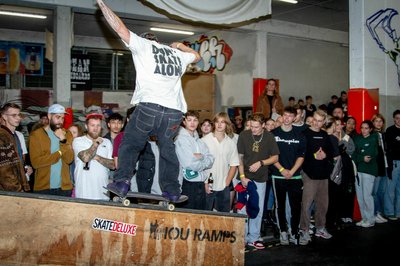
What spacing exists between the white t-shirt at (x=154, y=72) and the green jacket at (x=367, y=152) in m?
4.86

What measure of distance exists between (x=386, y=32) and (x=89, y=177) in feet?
24.7

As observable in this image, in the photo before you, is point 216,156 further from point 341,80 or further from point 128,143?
point 341,80

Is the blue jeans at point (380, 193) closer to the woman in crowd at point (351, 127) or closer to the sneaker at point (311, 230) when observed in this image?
the woman in crowd at point (351, 127)

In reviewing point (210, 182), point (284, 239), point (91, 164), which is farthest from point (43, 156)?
point (284, 239)

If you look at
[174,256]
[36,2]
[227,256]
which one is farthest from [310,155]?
[36,2]

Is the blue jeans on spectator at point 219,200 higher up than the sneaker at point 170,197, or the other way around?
the sneaker at point 170,197

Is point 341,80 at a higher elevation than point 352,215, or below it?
higher

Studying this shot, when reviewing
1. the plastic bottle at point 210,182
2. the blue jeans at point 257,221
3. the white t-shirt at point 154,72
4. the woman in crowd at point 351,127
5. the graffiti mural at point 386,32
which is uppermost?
the graffiti mural at point 386,32

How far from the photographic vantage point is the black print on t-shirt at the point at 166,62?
4125 millimetres

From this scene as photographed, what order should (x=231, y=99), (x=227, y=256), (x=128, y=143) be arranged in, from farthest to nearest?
(x=231, y=99), (x=227, y=256), (x=128, y=143)

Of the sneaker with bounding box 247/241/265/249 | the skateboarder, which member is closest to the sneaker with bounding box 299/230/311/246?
the sneaker with bounding box 247/241/265/249

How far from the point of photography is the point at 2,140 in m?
4.74

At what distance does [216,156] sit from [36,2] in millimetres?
6979

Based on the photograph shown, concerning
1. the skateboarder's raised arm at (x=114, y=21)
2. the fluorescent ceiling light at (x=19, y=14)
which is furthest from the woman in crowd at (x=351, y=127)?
the fluorescent ceiling light at (x=19, y=14)
